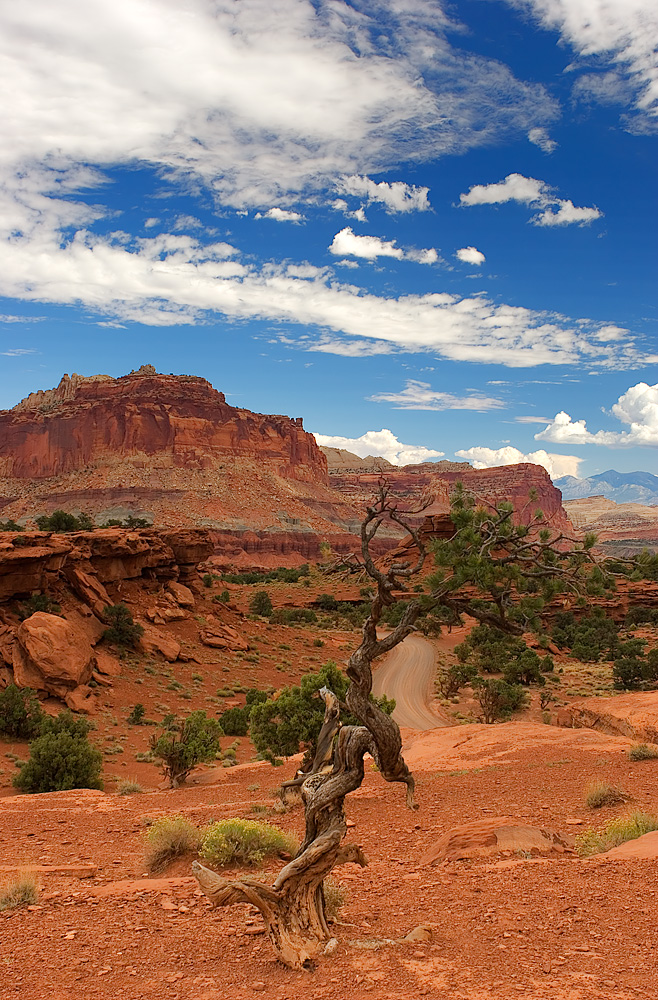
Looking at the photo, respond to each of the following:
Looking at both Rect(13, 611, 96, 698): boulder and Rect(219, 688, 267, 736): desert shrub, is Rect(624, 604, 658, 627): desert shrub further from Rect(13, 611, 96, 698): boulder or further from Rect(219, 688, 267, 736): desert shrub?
Rect(13, 611, 96, 698): boulder

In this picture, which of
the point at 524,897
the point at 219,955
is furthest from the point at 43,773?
the point at 524,897

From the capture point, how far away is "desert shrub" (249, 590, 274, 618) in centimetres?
5612

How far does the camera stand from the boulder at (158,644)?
34106 mm

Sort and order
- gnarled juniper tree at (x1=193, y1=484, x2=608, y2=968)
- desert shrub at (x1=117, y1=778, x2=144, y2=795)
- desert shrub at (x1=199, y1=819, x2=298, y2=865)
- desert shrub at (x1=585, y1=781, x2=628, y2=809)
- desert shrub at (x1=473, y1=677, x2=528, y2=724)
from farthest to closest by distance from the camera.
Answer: desert shrub at (x1=473, y1=677, x2=528, y2=724) < desert shrub at (x1=117, y1=778, x2=144, y2=795) < desert shrub at (x1=585, y1=781, x2=628, y2=809) < desert shrub at (x1=199, y1=819, x2=298, y2=865) < gnarled juniper tree at (x1=193, y1=484, x2=608, y2=968)

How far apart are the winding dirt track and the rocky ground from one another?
15.2 metres

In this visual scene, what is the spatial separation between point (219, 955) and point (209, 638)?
3426 centimetres

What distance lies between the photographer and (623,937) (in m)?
5.24

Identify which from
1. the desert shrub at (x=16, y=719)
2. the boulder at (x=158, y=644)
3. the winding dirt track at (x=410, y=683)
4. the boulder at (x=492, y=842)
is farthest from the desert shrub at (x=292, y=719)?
the boulder at (x=158, y=644)

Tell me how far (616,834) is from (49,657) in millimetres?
24419

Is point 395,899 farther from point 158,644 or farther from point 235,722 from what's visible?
point 158,644

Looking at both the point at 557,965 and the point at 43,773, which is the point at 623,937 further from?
the point at 43,773

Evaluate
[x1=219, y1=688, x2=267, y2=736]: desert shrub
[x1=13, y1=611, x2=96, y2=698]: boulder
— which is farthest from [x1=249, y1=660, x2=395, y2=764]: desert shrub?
[x1=13, y1=611, x2=96, y2=698]: boulder

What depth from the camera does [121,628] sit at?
33.2 metres

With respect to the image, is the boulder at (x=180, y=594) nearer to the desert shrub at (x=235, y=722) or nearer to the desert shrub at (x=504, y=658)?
the desert shrub at (x=235, y=722)
